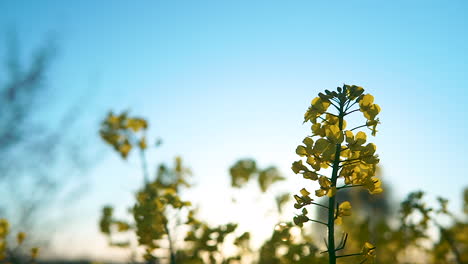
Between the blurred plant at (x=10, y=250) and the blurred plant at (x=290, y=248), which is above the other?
the blurred plant at (x=10, y=250)

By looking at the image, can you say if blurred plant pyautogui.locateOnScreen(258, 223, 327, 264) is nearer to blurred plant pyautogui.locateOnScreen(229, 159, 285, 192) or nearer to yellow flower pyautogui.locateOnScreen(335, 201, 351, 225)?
yellow flower pyautogui.locateOnScreen(335, 201, 351, 225)

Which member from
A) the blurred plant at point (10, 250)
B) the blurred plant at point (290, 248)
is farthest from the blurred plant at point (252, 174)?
the blurred plant at point (10, 250)


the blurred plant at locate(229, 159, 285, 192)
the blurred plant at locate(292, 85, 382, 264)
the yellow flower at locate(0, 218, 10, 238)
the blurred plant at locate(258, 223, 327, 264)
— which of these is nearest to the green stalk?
the blurred plant at locate(292, 85, 382, 264)

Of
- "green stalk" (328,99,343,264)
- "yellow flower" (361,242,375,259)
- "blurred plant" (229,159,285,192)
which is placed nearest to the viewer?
"green stalk" (328,99,343,264)

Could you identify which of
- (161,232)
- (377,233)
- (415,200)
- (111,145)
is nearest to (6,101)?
(111,145)

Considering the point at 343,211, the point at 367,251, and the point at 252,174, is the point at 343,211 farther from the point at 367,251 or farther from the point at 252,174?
the point at 252,174

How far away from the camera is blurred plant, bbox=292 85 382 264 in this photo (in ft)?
7.02

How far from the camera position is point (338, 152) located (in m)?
2.14

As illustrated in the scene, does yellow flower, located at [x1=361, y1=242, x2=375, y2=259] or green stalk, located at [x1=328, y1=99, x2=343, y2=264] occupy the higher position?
green stalk, located at [x1=328, y1=99, x2=343, y2=264]

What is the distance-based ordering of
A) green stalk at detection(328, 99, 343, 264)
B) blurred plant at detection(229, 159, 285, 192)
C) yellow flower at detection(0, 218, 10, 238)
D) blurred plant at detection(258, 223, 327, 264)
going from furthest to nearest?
1. blurred plant at detection(229, 159, 285, 192)
2. yellow flower at detection(0, 218, 10, 238)
3. blurred plant at detection(258, 223, 327, 264)
4. green stalk at detection(328, 99, 343, 264)

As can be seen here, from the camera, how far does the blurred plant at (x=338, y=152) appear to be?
2.14 metres

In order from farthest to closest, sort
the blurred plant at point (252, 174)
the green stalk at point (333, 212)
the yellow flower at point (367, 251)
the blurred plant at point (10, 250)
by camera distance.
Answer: the blurred plant at point (252, 174) < the blurred plant at point (10, 250) < the yellow flower at point (367, 251) < the green stalk at point (333, 212)

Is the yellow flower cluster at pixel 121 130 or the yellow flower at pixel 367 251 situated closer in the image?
the yellow flower at pixel 367 251

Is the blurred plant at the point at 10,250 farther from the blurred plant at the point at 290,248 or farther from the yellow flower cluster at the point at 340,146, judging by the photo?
the yellow flower cluster at the point at 340,146
